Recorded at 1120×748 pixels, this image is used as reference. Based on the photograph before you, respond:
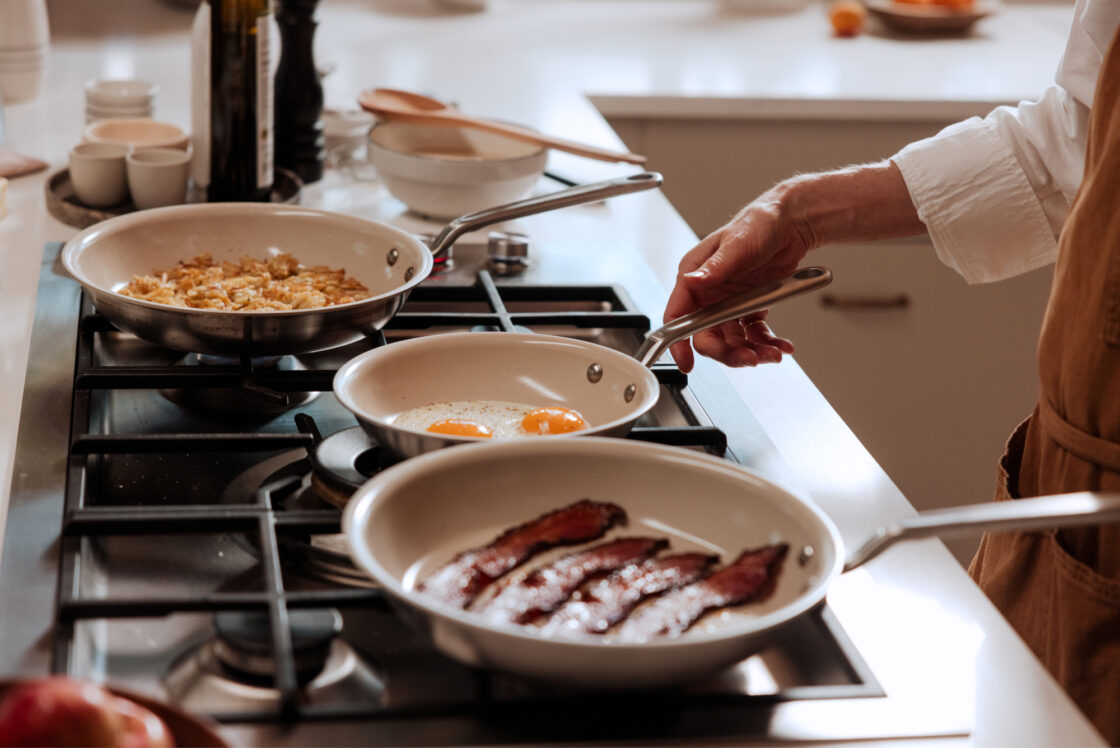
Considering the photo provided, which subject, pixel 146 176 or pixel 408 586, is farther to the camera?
pixel 146 176

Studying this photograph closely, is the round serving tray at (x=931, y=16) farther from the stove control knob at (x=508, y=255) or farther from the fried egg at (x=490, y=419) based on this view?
the fried egg at (x=490, y=419)

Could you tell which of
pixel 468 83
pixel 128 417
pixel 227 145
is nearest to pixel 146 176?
pixel 227 145

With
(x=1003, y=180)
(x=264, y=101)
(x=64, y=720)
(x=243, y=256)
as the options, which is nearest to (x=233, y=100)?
(x=264, y=101)

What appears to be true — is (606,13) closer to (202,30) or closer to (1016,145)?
(202,30)

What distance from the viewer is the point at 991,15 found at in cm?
234

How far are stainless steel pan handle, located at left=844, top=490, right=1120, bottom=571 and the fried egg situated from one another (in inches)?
10.2

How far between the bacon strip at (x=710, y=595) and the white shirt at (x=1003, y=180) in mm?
473

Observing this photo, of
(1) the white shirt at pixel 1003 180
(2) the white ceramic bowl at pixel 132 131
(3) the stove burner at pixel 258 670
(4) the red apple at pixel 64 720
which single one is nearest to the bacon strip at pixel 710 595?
(3) the stove burner at pixel 258 670

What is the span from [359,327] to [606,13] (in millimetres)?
1652

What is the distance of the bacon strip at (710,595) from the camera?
61 cm

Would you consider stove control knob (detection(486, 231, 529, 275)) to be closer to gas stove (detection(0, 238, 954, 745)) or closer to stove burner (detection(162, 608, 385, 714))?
gas stove (detection(0, 238, 954, 745))

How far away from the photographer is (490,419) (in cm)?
88

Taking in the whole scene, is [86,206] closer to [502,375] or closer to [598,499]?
[502,375]

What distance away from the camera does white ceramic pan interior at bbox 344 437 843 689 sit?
1.86 feet
